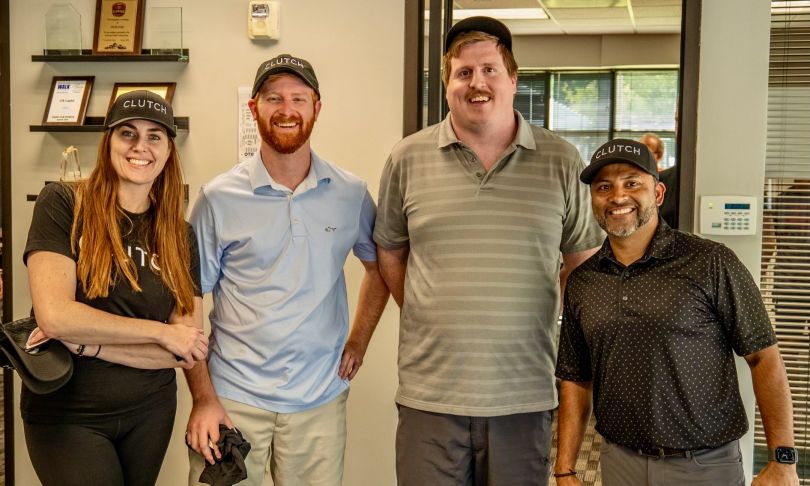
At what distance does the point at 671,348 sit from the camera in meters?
2.01

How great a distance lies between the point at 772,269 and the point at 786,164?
0.35 metres

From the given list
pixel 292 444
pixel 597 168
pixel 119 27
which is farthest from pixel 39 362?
pixel 119 27

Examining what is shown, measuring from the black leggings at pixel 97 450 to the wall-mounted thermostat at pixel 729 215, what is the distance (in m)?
1.82

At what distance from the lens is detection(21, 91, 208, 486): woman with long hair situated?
1.97m

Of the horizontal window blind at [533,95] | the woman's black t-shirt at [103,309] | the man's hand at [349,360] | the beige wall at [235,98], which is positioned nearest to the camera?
the woman's black t-shirt at [103,309]

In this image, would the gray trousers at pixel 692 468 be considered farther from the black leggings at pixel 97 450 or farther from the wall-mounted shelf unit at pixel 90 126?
the wall-mounted shelf unit at pixel 90 126

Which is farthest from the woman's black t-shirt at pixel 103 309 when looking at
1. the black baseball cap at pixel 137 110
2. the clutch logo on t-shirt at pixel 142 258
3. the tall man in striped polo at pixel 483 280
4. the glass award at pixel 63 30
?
the glass award at pixel 63 30

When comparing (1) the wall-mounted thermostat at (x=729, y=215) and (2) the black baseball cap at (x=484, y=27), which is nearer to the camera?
(2) the black baseball cap at (x=484, y=27)

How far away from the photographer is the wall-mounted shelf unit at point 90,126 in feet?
10.4

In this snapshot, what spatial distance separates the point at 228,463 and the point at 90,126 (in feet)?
5.21

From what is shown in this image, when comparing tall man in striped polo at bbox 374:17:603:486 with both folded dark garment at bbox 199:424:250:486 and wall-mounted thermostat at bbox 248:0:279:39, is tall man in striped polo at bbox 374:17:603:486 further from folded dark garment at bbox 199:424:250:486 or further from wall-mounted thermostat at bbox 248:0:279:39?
wall-mounted thermostat at bbox 248:0:279:39

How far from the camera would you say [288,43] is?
10.2ft

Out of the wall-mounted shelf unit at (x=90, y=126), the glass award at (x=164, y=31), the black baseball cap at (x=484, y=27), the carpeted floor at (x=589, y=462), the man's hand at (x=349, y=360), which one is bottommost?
the carpeted floor at (x=589, y=462)

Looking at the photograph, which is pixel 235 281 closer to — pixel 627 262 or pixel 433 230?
pixel 433 230
